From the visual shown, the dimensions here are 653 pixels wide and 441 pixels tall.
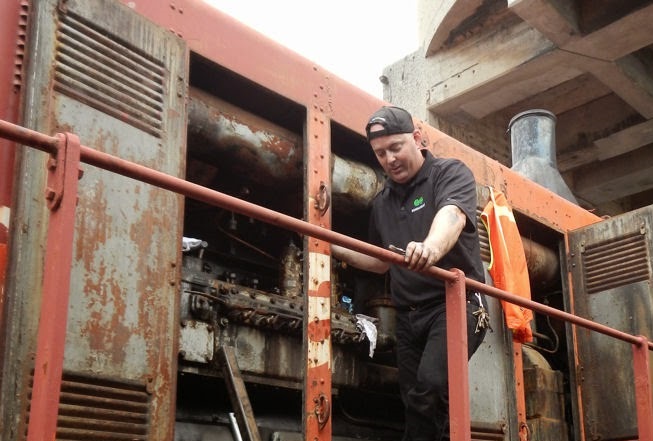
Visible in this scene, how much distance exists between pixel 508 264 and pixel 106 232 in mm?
2148

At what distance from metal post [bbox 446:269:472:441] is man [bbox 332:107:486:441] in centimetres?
32

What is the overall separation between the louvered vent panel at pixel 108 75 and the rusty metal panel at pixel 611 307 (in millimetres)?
2923

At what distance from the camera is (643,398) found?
9.99 feet

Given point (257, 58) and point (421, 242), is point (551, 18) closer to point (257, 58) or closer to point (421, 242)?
point (257, 58)

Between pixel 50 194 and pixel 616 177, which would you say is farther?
pixel 616 177

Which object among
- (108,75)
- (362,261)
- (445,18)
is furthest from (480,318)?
(445,18)

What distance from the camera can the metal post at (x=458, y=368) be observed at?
7.19 feet

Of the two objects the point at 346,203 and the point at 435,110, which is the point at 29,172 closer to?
the point at 346,203

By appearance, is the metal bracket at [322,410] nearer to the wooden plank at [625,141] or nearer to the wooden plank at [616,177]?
the wooden plank at [625,141]

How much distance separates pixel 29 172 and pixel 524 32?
19.9 ft

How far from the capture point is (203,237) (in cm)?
333

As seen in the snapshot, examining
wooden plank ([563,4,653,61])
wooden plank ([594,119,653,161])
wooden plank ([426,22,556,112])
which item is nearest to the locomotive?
wooden plank ([563,4,653,61])

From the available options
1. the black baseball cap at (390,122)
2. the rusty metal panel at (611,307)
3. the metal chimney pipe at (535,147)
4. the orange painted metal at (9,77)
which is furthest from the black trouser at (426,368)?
the metal chimney pipe at (535,147)

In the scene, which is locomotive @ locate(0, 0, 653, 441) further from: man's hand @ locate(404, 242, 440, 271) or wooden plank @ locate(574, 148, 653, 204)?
wooden plank @ locate(574, 148, 653, 204)
